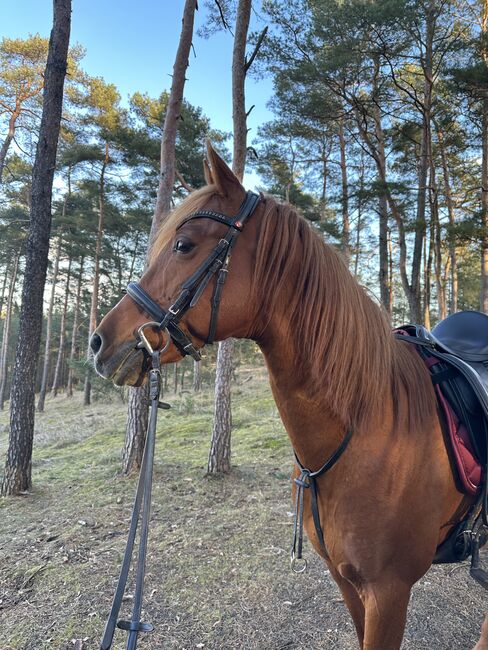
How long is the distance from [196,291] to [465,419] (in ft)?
4.33

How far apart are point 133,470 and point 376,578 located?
5.07m

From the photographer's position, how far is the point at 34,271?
535cm

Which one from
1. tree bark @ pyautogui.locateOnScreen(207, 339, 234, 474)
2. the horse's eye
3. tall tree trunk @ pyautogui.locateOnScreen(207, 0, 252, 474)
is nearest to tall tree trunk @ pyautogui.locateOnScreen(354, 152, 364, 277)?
tall tree trunk @ pyautogui.locateOnScreen(207, 0, 252, 474)

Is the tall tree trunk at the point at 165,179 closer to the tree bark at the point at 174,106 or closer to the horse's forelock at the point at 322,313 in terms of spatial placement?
the tree bark at the point at 174,106

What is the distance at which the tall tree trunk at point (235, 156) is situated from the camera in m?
5.78

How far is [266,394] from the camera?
15352mm

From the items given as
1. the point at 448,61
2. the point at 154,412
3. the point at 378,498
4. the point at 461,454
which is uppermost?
the point at 448,61

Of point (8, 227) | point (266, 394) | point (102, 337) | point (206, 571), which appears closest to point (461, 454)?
point (102, 337)

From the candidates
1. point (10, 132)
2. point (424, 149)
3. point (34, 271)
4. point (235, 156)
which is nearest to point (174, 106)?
point (235, 156)

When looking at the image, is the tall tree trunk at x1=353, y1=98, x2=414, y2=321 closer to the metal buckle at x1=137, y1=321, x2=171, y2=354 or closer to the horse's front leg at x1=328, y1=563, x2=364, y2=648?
the horse's front leg at x1=328, y1=563, x2=364, y2=648

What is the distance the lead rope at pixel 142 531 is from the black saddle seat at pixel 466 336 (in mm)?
1493

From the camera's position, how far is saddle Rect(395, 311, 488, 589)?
1594mm

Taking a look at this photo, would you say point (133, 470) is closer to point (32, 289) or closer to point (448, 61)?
point (32, 289)

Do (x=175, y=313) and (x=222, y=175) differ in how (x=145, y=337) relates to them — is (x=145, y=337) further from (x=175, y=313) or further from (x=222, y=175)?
(x=222, y=175)
